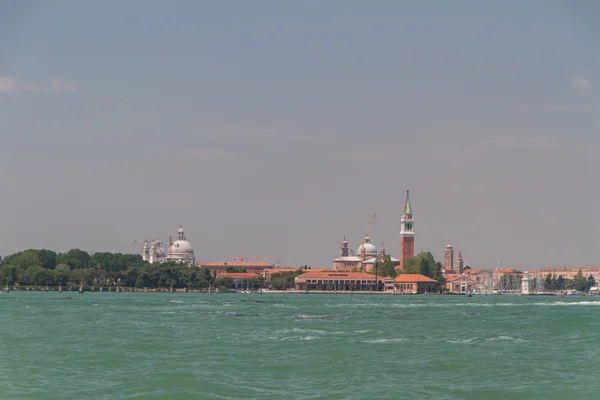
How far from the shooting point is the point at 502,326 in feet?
206

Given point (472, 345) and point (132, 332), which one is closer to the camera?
point (472, 345)

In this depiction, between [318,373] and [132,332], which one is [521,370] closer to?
[318,373]

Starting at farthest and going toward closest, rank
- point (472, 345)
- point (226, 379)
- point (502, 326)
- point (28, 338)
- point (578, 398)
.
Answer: point (502, 326)
point (28, 338)
point (472, 345)
point (226, 379)
point (578, 398)

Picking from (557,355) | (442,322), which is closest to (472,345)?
(557,355)

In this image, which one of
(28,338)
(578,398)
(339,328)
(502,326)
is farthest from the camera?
(502,326)

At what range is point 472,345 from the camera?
44719mm

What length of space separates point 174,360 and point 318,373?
6603 millimetres

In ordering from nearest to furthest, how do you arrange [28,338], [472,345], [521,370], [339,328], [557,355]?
1. [521,370]
2. [557,355]
3. [472,345]
4. [28,338]
5. [339,328]

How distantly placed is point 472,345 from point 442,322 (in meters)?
21.8

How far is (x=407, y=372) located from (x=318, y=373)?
3.20 metres

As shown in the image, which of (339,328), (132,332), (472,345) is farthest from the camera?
(339,328)

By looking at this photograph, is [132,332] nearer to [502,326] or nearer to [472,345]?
[472,345]

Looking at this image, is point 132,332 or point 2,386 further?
point 132,332

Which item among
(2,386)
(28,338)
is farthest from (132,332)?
(2,386)
